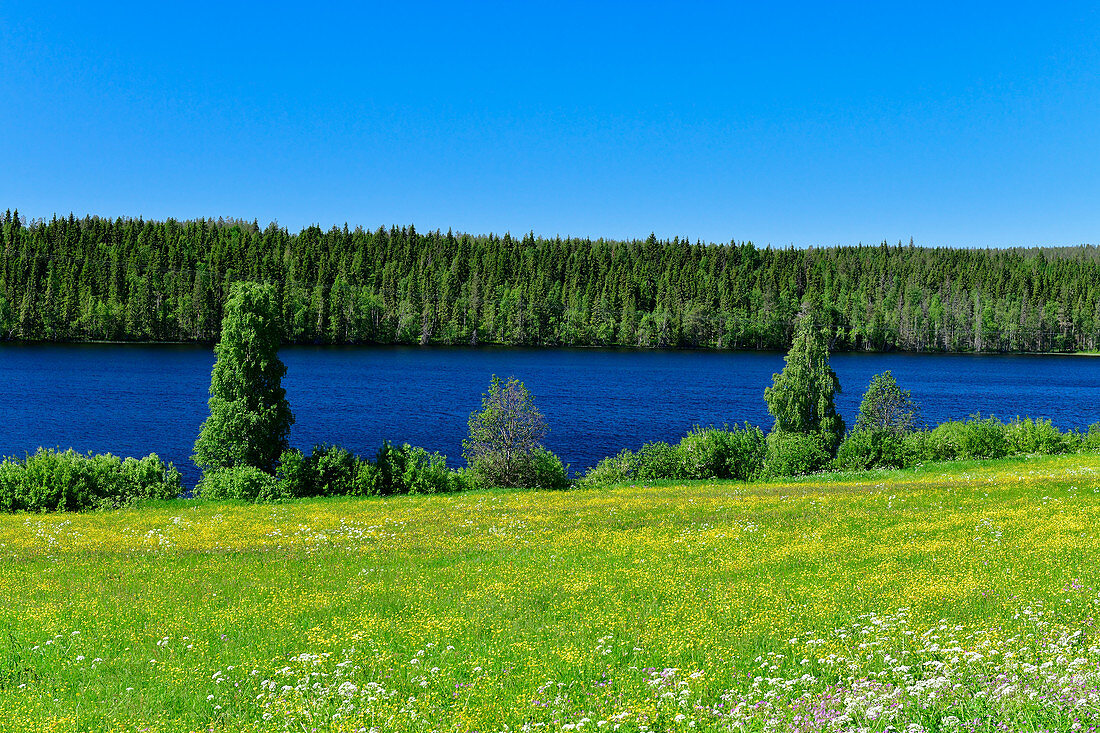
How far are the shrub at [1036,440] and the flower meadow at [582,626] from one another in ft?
102

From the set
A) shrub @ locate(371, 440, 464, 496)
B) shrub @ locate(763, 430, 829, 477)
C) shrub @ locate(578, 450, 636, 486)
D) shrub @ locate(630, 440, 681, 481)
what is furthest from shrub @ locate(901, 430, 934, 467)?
shrub @ locate(371, 440, 464, 496)

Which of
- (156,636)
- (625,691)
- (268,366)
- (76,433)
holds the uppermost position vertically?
(268,366)

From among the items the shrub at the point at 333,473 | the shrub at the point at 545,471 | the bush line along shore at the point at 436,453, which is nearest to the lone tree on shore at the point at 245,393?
the bush line along shore at the point at 436,453

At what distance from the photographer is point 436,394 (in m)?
99.7

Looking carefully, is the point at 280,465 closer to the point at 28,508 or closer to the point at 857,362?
the point at 28,508

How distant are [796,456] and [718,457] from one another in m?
5.85

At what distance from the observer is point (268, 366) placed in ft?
139

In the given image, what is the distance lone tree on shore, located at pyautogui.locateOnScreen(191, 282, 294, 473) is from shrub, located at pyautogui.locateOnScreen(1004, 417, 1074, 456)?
50457 mm

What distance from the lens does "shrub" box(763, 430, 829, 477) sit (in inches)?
1928

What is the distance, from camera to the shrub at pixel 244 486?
128ft

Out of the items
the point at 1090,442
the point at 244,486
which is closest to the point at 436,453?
the point at 244,486

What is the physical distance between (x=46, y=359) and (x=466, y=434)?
10436 cm

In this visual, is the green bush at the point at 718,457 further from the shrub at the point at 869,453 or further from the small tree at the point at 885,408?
the small tree at the point at 885,408

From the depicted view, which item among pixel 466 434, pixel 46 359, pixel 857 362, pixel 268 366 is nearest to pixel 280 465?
pixel 268 366
